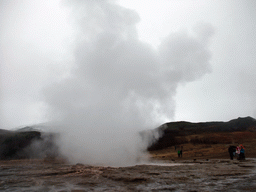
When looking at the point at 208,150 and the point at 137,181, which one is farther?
the point at 208,150

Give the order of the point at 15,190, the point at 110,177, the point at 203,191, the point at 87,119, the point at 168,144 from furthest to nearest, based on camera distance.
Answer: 1. the point at 168,144
2. the point at 87,119
3. the point at 110,177
4. the point at 15,190
5. the point at 203,191

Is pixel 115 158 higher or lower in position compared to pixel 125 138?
lower

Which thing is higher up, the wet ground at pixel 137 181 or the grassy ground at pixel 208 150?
the wet ground at pixel 137 181

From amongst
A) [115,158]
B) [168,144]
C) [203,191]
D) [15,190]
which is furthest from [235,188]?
[168,144]

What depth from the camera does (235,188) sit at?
5.80 metres

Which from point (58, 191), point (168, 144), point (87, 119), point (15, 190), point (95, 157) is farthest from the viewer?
point (168, 144)

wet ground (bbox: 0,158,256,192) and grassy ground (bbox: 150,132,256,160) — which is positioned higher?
wet ground (bbox: 0,158,256,192)

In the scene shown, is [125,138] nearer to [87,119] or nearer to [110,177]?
[87,119]

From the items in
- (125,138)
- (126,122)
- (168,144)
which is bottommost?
(168,144)

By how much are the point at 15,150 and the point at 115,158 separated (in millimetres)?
25766

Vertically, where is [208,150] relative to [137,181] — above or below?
below

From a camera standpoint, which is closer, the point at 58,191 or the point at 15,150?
the point at 58,191

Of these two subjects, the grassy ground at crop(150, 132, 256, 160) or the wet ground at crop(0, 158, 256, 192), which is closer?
the wet ground at crop(0, 158, 256, 192)

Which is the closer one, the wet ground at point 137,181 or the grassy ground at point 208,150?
the wet ground at point 137,181
